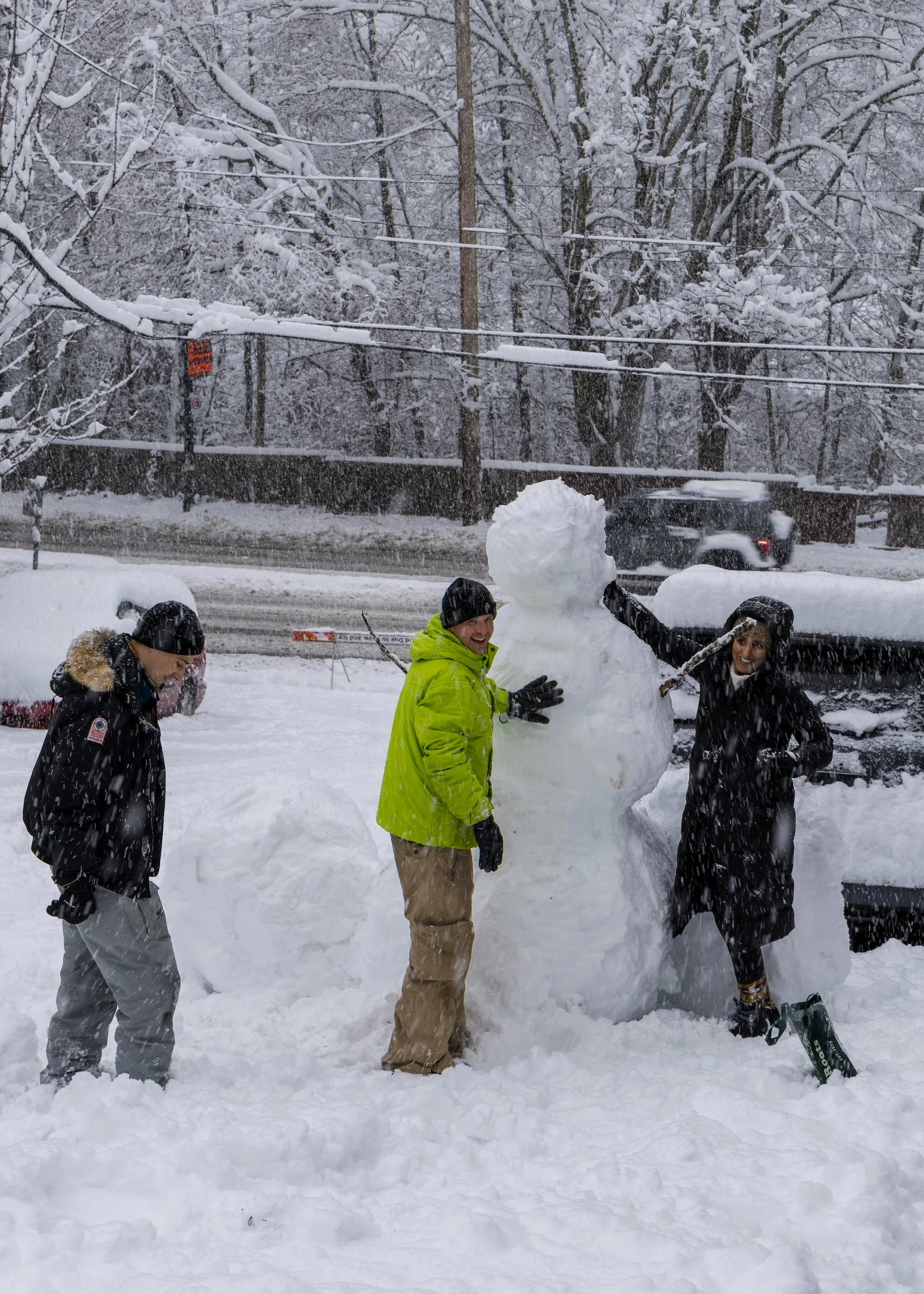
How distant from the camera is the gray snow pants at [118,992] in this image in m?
3.50

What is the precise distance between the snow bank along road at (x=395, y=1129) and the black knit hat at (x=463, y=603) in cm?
105

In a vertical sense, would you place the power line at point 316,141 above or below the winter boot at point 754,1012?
above

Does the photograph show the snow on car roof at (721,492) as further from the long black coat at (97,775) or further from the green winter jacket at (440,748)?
the long black coat at (97,775)

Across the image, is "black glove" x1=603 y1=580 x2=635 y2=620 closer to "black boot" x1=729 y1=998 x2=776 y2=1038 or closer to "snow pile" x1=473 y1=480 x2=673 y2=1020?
"snow pile" x1=473 y1=480 x2=673 y2=1020

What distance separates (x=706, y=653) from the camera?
414cm

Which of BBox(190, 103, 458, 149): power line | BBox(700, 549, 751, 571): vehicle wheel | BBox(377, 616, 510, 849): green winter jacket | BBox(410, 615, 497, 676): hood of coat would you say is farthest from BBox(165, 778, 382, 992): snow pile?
BBox(190, 103, 458, 149): power line

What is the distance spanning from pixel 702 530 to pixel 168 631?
46.1 ft

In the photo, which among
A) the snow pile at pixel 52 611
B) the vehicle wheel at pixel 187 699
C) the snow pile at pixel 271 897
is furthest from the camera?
the vehicle wheel at pixel 187 699

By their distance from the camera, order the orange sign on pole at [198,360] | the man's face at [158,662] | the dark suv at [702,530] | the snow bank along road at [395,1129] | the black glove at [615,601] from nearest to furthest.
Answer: the snow bank along road at [395,1129] → the man's face at [158,662] → the black glove at [615,601] → the dark suv at [702,530] → the orange sign on pole at [198,360]

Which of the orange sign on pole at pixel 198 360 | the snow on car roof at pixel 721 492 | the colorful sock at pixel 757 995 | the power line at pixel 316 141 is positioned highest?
the power line at pixel 316 141

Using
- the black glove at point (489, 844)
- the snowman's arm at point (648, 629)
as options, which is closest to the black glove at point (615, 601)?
the snowman's arm at point (648, 629)

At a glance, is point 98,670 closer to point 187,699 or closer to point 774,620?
point 774,620

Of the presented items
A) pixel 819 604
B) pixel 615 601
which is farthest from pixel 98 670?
pixel 819 604

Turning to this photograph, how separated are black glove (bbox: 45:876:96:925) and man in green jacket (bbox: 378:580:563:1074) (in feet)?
3.21
